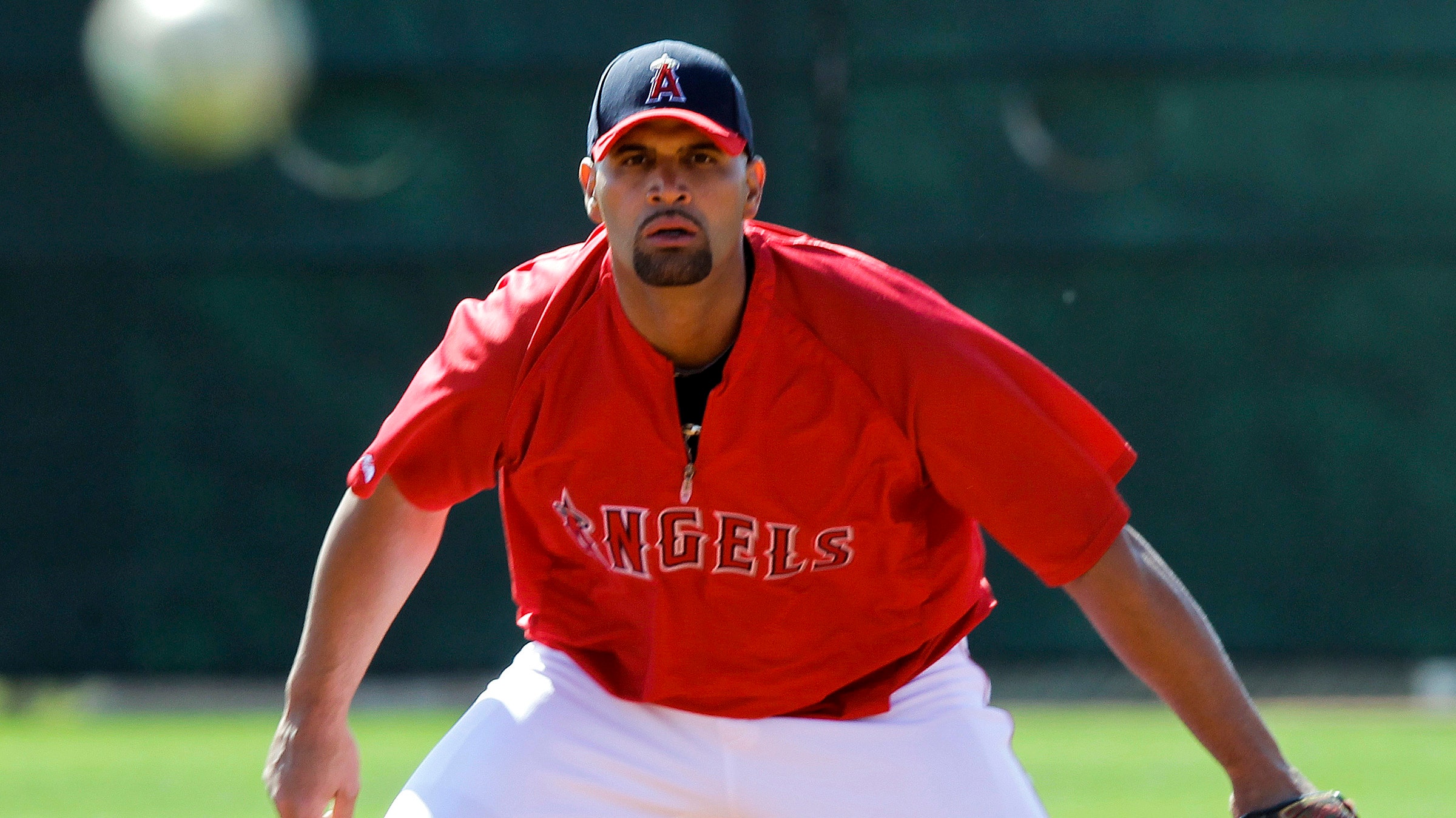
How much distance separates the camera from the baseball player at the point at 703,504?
2.98m

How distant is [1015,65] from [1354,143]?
135 cm

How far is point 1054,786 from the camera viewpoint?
5719 millimetres

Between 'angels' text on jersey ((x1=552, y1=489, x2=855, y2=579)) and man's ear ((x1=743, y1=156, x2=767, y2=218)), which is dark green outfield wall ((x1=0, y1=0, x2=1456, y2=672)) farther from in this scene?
'angels' text on jersey ((x1=552, y1=489, x2=855, y2=579))

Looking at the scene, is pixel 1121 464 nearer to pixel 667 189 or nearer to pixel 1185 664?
pixel 1185 664

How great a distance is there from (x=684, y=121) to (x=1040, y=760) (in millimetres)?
3721

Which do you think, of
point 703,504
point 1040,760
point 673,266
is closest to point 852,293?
point 673,266

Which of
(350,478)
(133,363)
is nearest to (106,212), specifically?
(133,363)

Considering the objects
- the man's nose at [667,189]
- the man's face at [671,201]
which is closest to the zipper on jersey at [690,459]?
the man's face at [671,201]

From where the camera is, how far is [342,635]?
3.10m

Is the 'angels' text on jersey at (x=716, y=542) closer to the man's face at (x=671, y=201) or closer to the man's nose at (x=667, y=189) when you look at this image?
the man's face at (x=671, y=201)

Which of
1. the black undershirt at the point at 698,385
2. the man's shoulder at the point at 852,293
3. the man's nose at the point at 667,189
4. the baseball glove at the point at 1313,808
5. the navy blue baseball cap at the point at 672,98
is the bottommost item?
the baseball glove at the point at 1313,808

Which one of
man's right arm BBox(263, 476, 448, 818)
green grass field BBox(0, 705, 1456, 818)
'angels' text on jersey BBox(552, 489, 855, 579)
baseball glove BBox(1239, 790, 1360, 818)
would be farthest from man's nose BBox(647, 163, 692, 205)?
green grass field BBox(0, 705, 1456, 818)

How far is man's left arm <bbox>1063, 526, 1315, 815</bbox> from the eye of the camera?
272cm

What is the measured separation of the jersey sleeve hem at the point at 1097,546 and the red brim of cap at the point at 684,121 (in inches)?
32.9
